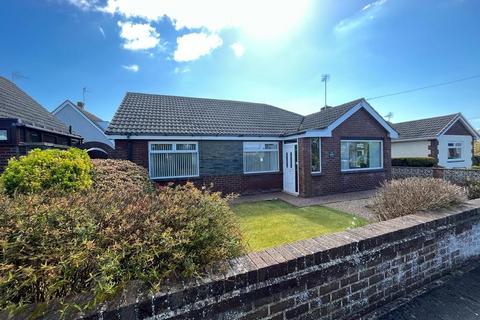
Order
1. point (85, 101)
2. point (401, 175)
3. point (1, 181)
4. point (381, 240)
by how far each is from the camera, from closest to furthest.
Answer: point (381, 240) < point (1, 181) < point (401, 175) < point (85, 101)

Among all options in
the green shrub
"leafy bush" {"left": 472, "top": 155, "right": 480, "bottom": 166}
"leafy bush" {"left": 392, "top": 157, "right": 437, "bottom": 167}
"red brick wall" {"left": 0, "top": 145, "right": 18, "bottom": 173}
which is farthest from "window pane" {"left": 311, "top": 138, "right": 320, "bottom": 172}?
"leafy bush" {"left": 472, "top": 155, "right": 480, "bottom": 166}

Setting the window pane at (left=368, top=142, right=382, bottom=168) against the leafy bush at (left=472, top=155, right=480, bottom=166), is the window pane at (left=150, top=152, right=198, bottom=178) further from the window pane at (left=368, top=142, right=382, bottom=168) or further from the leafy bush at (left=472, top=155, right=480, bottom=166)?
the leafy bush at (left=472, top=155, right=480, bottom=166)

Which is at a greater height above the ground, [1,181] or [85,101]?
[85,101]

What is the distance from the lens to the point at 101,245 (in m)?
1.79

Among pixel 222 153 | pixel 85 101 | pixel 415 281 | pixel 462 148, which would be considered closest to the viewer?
pixel 415 281

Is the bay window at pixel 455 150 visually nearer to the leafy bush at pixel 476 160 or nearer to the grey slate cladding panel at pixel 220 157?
the leafy bush at pixel 476 160

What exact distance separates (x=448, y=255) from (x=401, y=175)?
15.3 metres

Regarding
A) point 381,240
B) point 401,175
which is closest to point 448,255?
point 381,240

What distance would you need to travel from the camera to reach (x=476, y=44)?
12.9m

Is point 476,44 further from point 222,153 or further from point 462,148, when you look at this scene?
point 222,153

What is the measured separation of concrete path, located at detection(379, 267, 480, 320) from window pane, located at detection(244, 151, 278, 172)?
9.58 meters

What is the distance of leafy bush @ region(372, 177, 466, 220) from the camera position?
377cm

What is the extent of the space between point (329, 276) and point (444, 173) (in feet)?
A: 48.1

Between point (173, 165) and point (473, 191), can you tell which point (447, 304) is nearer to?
point (473, 191)
